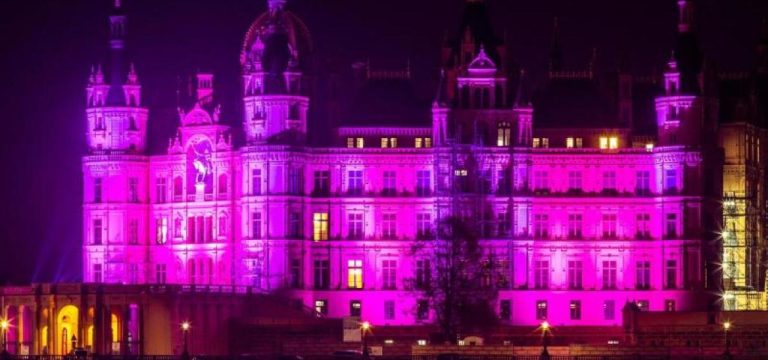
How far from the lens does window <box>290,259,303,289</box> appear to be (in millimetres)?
130125

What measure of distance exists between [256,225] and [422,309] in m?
8.31

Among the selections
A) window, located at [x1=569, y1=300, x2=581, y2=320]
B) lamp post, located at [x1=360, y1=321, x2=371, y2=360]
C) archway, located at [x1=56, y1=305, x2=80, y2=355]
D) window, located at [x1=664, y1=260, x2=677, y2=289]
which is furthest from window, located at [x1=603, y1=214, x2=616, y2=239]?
archway, located at [x1=56, y1=305, x2=80, y2=355]

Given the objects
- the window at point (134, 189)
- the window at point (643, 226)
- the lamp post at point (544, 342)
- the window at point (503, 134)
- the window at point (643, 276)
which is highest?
the window at point (503, 134)

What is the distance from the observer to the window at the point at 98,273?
444 ft

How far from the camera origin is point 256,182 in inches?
5113

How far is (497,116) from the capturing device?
131m

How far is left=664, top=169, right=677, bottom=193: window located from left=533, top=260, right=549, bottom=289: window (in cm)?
645

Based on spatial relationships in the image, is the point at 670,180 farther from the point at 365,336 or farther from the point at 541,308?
the point at 365,336

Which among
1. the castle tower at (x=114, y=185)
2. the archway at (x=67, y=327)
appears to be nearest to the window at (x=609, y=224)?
the castle tower at (x=114, y=185)

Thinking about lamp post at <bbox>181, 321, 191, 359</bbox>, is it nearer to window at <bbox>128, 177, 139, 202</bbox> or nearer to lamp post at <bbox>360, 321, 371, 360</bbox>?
lamp post at <bbox>360, 321, 371, 360</bbox>

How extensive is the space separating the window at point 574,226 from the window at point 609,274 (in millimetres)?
1771

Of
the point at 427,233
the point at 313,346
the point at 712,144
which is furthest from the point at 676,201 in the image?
the point at 313,346

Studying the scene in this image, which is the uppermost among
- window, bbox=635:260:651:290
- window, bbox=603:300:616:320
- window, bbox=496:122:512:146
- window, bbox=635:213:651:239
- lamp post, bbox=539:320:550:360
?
window, bbox=496:122:512:146

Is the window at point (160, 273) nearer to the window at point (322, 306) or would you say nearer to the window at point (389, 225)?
the window at point (322, 306)
